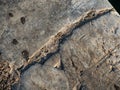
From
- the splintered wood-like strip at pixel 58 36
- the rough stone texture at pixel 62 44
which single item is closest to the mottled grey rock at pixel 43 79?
the rough stone texture at pixel 62 44

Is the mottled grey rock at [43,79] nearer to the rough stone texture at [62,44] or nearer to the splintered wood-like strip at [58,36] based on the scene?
the rough stone texture at [62,44]

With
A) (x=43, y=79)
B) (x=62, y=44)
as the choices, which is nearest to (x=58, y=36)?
(x=62, y=44)

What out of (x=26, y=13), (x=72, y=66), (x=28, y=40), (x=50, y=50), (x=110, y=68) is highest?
(x=26, y=13)

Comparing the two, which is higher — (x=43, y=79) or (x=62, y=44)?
(x=62, y=44)

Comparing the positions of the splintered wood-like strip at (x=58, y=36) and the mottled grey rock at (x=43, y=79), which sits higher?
the splintered wood-like strip at (x=58, y=36)

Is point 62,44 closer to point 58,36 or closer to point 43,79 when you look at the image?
point 58,36

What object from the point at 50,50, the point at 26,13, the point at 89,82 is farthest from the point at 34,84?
the point at 26,13

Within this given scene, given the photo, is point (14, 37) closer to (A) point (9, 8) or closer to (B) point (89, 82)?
(A) point (9, 8)
